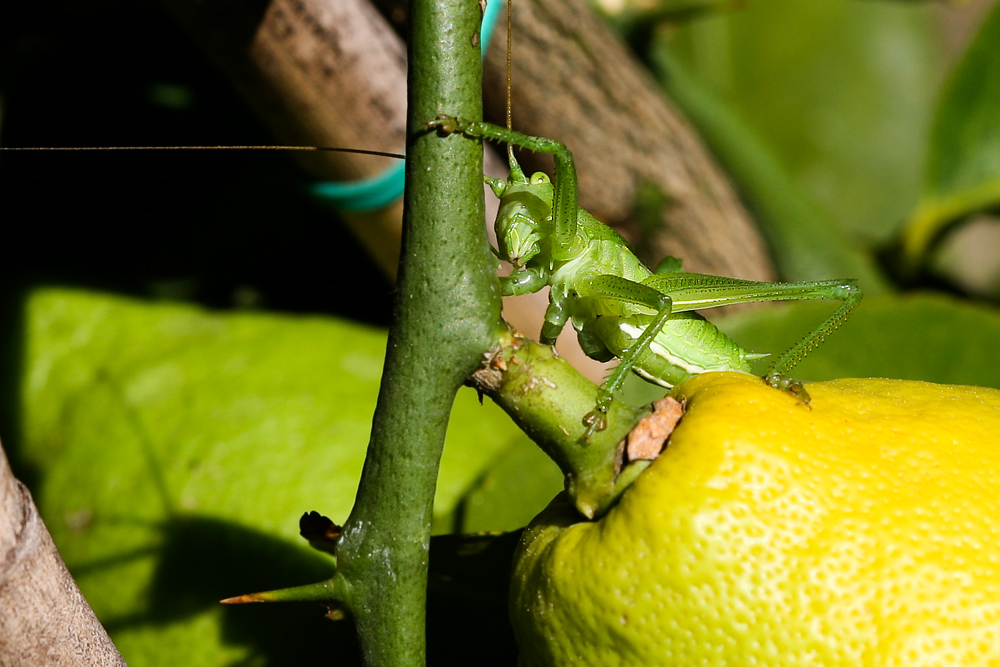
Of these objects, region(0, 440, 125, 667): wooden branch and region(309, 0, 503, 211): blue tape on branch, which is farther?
region(309, 0, 503, 211): blue tape on branch

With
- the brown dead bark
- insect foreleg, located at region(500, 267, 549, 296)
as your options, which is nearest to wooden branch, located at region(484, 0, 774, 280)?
the brown dead bark

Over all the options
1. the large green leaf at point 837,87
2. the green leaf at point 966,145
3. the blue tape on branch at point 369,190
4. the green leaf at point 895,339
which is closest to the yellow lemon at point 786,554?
the green leaf at point 895,339

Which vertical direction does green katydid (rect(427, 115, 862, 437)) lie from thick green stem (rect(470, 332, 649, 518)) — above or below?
→ above

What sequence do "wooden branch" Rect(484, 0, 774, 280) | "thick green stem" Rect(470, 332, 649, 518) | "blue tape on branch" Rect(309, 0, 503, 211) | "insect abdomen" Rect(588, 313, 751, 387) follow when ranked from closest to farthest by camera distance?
1. "thick green stem" Rect(470, 332, 649, 518)
2. "insect abdomen" Rect(588, 313, 751, 387)
3. "blue tape on branch" Rect(309, 0, 503, 211)
4. "wooden branch" Rect(484, 0, 774, 280)

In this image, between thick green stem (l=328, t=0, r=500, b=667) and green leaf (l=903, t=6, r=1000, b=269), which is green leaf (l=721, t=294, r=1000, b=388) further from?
thick green stem (l=328, t=0, r=500, b=667)

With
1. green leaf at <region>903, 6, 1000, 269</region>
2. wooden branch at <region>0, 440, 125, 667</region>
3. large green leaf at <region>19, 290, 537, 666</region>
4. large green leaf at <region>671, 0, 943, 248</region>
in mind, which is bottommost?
wooden branch at <region>0, 440, 125, 667</region>

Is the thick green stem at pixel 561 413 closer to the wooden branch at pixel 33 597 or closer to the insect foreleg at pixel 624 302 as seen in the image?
the insect foreleg at pixel 624 302

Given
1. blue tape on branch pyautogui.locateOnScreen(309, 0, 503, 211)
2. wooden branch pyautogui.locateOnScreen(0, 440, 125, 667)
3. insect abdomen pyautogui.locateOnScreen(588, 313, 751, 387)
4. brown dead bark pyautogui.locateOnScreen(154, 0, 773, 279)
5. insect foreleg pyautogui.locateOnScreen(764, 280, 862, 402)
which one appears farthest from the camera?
blue tape on branch pyautogui.locateOnScreen(309, 0, 503, 211)

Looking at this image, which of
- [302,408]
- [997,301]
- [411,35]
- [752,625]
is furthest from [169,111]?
[997,301]
